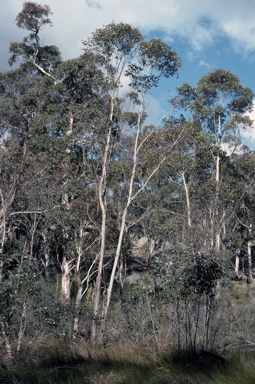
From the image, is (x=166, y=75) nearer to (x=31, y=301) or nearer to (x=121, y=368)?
(x=31, y=301)

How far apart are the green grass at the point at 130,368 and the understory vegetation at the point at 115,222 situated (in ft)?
0.06

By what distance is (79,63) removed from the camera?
21.3 m

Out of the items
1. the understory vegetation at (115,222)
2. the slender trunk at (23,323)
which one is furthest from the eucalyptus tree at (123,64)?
the slender trunk at (23,323)

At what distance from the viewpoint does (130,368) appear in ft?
15.0

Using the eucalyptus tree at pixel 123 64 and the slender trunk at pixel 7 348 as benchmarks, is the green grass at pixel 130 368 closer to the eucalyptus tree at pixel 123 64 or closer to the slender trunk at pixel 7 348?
the slender trunk at pixel 7 348

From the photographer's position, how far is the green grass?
4.22m

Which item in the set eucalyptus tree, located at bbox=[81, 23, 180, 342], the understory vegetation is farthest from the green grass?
eucalyptus tree, located at bbox=[81, 23, 180, 342]

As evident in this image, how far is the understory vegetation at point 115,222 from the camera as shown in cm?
507

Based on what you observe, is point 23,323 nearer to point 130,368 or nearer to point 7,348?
point 7,348

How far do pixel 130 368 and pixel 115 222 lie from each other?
15704 millimetres

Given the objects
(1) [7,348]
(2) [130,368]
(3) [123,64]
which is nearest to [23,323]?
(1) [7,348]

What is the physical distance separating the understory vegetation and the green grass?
0.02 m

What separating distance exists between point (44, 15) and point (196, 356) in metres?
22.9

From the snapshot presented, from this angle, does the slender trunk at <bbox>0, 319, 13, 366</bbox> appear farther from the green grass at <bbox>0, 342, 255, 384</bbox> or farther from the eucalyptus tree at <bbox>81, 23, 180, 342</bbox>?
the eucalyptus tree at <bbox>81, 23, 180, 342</bbox>
